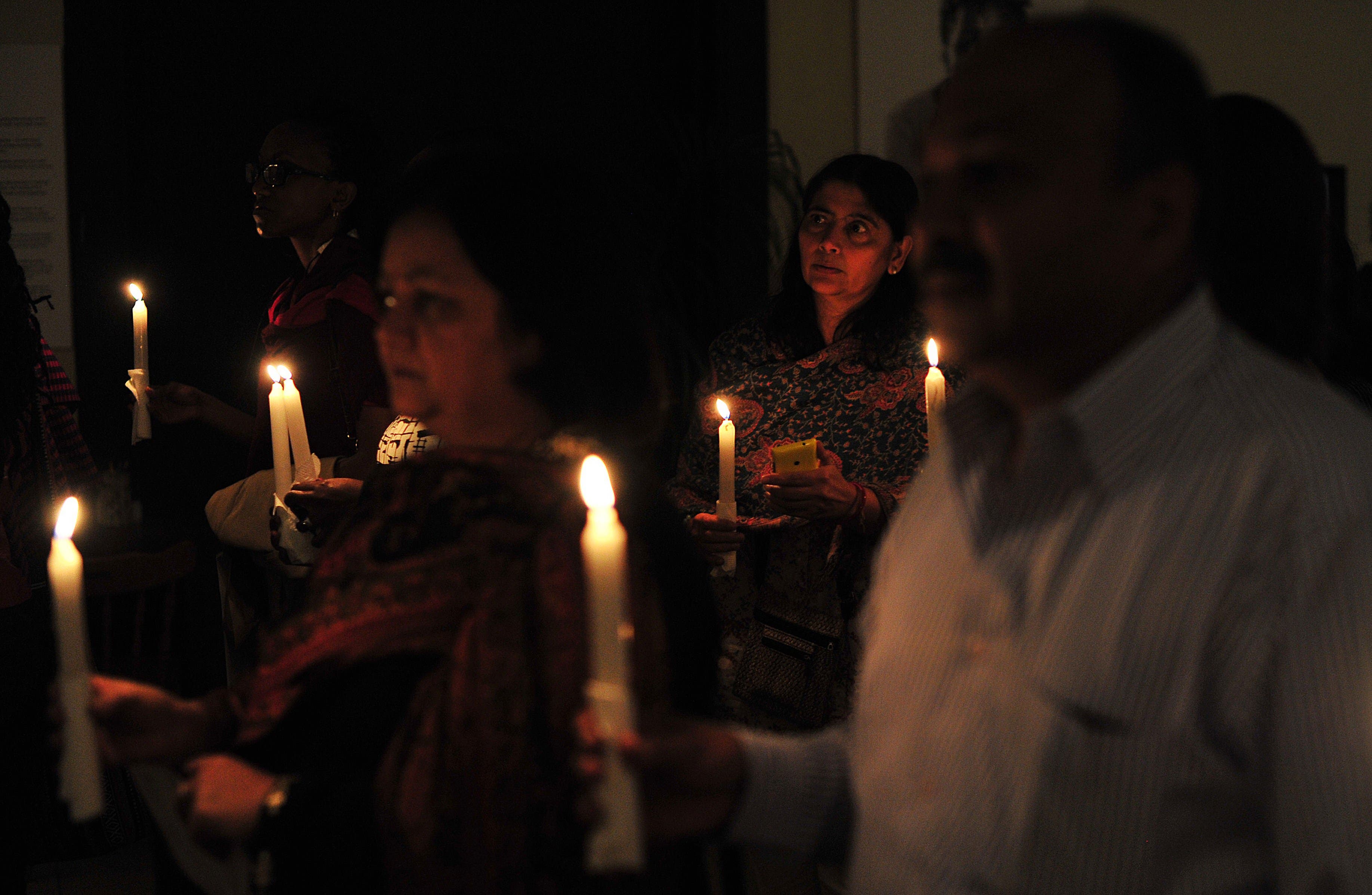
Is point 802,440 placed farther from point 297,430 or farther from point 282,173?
point 282,173

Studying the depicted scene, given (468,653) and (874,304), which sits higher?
(874,304)

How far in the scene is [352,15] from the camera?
3811mm

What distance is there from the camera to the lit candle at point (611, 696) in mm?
719

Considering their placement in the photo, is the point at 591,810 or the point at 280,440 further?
the point at 280,440

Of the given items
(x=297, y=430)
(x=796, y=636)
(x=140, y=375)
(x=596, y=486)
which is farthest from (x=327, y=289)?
(x=596, y=486)

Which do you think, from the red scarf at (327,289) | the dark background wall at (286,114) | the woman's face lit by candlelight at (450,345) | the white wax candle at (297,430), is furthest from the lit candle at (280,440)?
the dark background wall at (286,114)

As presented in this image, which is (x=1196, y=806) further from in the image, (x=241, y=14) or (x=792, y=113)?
(x=241, y=14)

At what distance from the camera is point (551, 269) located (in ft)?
3.93

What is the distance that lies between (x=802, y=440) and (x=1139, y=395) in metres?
1.55

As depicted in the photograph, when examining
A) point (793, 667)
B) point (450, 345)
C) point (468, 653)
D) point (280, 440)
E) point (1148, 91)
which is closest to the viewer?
point (1148, 91)

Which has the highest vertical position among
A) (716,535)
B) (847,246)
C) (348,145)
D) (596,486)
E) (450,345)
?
(348,145)

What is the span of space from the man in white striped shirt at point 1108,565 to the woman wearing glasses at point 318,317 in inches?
61.0

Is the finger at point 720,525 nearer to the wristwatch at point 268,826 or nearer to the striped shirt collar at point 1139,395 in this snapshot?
the wristwatch at point 268,826

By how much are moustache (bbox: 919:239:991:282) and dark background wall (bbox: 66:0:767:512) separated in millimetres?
2791
